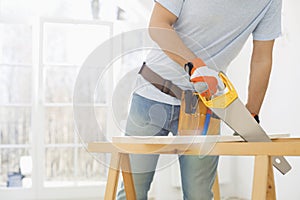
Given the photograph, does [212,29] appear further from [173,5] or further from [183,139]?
[183,139]

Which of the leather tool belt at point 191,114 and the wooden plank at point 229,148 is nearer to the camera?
the wooden plank at point 229,148

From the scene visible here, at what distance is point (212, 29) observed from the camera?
59.0 inches

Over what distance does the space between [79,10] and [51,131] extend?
939mm

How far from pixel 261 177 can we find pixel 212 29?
1.74 feet

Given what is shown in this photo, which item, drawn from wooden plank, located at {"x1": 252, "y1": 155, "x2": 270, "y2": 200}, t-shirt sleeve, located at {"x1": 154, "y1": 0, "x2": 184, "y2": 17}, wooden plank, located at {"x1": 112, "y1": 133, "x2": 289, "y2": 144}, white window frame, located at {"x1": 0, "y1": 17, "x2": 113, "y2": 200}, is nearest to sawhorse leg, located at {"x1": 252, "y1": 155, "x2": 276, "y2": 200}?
wooden plank, located at {"x1": 252, "y1": 155, "x2": 270, "y2": 200}

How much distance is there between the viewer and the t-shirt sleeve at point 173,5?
4.62 ft

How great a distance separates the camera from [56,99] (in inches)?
147

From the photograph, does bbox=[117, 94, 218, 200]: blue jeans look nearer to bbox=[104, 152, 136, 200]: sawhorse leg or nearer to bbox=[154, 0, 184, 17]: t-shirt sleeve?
bbox=[104, 152, 136, 200]: sawhorse leg

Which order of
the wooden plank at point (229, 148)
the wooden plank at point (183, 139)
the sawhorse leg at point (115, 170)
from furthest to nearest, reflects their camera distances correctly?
the sawhorse leg at point (115, 170), the wooden plank at point (183, 139), the wooden plank at point (229, 148)

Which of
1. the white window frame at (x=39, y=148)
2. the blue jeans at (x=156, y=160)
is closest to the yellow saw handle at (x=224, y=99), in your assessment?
the blue jeans at (x=156, y=160)

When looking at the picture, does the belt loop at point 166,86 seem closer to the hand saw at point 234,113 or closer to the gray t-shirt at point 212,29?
the gray t-shirt at point 212,29

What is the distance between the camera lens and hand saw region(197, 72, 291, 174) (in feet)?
3.84

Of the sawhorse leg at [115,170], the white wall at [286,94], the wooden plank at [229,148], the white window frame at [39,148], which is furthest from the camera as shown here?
the white window frame at [39,148]

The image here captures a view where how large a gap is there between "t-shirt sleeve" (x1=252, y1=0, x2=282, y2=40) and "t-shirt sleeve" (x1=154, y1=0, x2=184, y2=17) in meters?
0.29
